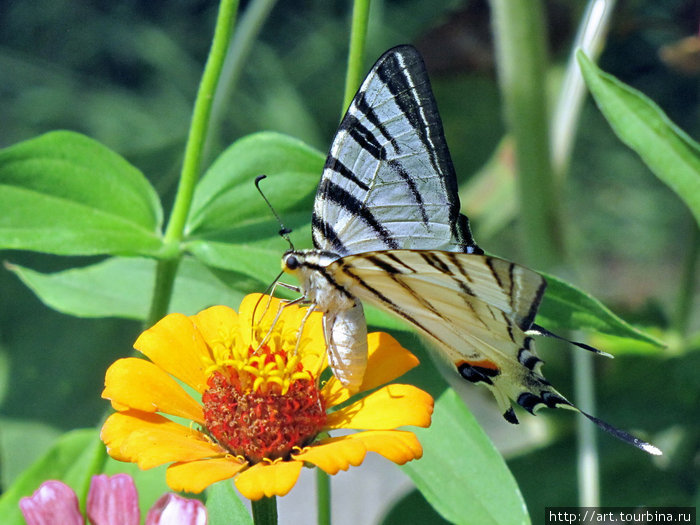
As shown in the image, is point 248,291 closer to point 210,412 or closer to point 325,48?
point 210,412

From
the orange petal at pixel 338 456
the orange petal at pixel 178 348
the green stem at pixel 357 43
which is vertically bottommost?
the orange petal at pixel 338 456

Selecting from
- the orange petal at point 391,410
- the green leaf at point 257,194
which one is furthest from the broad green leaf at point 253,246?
the orange petal at point 391,410

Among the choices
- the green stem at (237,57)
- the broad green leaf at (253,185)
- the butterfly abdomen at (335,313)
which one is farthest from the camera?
the green stem at (237,57)

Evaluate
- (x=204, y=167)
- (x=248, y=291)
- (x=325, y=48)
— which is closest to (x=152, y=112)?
(x=325, y=48)

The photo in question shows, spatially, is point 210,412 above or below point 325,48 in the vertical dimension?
below

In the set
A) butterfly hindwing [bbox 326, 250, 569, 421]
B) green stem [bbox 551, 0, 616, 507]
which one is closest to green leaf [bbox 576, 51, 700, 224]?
green stem [bbox 551, 0, 616, 507]

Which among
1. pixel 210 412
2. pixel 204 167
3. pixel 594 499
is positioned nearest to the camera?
pixel 210 412

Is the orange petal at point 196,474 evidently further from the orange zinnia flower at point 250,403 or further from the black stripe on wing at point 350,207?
the black stripe on wing at point 350,207
